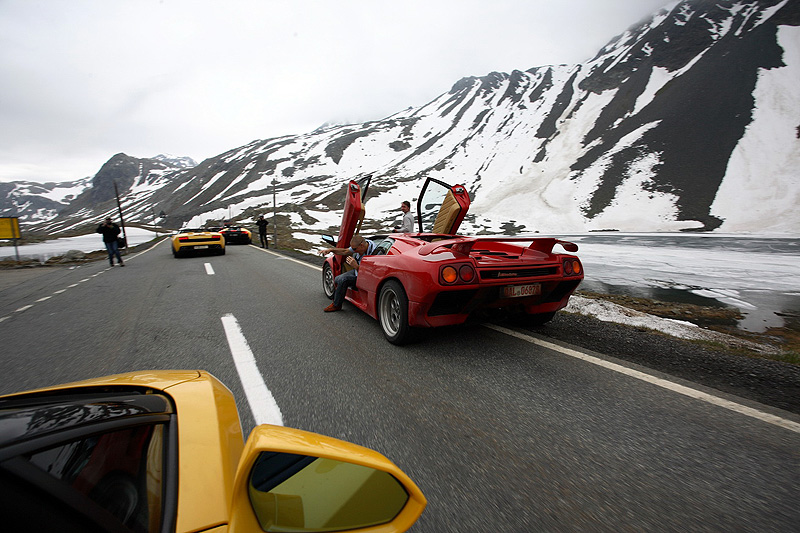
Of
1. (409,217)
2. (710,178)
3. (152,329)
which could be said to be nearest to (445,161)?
(710,178)

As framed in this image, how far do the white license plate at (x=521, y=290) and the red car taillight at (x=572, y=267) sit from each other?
0.36m

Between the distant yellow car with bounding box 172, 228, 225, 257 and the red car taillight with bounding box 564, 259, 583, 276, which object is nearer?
the red car taillight with bounding box 564, 259, 583, 276

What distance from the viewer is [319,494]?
3.13 feet

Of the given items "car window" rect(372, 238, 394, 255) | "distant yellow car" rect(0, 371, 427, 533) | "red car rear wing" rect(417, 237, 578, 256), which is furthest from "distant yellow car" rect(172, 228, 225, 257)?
"distant yellow car" rect(0, 371, 427, 533)

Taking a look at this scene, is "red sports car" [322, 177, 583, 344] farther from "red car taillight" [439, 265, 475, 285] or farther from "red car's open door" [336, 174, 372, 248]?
"red car's open door" [336, 174, 372, 248]

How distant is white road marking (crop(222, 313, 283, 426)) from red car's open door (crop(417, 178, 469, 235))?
3.01 metres

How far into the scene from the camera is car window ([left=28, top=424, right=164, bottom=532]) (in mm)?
754

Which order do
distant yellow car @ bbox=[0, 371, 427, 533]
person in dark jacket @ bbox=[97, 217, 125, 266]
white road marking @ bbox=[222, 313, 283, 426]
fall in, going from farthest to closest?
1. person in dark jacket @ bbox=[97, 217, 125, 266]
2. white road marking @ bbox=[222, 313, 283, 426]
3. distant yellow car @ bbox=[0, 371, 427, 533]

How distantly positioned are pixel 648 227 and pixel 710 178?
1162 cm

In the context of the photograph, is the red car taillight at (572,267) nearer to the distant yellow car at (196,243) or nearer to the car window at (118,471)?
the car window at (118,471)

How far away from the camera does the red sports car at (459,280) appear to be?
123 inches

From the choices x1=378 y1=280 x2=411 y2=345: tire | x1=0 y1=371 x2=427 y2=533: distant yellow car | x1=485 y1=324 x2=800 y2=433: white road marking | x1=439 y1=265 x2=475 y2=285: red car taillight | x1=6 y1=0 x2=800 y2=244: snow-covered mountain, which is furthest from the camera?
x1=6 y1=0 x2=800 y2=244: snow-covered mountain

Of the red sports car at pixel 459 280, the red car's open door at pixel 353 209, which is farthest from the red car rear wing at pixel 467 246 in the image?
the red car's open door at pixel 353 209

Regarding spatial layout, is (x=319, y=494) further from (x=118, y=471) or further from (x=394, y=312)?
(x=394, y=312)
